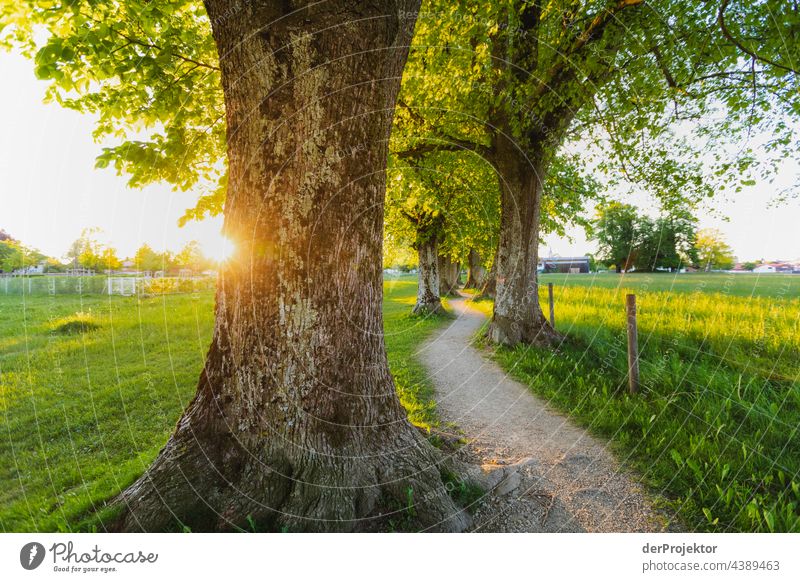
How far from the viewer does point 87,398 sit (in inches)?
241

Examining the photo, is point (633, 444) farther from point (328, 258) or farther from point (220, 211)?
point (220, 211)

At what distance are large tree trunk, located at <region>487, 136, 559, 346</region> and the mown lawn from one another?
112 inches

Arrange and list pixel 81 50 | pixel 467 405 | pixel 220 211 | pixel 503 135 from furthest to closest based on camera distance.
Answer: pixel 503 135
pixel 220 211
pixel 467 405
pixel 81 50

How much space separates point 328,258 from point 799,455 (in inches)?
195

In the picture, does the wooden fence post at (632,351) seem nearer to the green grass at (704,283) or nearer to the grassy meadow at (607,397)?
the grassy meadow at (607,397)

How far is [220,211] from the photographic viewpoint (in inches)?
248

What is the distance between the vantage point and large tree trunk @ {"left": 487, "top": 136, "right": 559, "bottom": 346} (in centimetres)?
840

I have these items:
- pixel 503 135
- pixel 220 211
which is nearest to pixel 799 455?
pixel 503 135

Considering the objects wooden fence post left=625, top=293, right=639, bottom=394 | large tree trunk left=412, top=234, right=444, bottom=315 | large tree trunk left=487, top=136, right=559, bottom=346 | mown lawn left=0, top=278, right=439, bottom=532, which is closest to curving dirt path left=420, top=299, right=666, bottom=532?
mown lawn left=0, top=278, right=439, bottom=532

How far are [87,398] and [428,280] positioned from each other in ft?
41.4

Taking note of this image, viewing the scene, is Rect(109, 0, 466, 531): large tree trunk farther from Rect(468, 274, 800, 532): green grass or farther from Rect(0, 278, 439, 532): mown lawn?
Rect(468, 274, 800, 532): green grass

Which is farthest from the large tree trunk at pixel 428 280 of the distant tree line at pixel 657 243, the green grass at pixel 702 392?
the distant tree line at pixel 657 243

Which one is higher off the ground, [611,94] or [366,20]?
[611,94]

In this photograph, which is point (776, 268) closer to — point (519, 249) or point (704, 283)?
point (704, 283)
